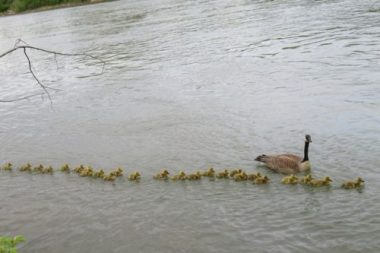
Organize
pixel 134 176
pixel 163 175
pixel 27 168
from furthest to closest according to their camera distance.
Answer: pixel 27 168, pixel 134 176, pixel 163 175

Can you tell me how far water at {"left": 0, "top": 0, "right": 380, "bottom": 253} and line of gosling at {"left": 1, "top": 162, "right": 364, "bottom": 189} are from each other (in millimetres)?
193

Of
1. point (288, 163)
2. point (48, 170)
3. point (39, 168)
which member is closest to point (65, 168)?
point (48, 170)

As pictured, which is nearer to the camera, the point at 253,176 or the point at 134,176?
the point at 253,176

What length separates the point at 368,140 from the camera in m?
12.9

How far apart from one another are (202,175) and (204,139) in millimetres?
2781

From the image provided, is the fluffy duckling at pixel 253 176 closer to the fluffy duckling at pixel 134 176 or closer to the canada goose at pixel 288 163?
the canada goose at pixel 288 163

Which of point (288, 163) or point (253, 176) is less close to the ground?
point (288, 163)

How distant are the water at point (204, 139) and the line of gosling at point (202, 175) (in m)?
0.19

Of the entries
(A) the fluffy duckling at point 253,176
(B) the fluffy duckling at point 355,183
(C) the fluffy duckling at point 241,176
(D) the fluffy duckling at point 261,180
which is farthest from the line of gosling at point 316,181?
(C) the fluffy duckling at point 241,176

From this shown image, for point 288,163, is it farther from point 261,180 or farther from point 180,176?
point 180,176

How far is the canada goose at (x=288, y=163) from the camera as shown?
11583 millimetres

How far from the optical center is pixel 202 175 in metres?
12.1

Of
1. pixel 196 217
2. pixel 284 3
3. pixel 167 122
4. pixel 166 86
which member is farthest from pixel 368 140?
pixel 284 3

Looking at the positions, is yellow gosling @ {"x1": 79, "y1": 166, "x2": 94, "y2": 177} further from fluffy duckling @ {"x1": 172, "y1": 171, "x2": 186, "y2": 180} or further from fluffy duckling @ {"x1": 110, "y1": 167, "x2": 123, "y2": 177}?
fluffy duckling @ {"x1": 172, "y1": 171, "x2": 186, "y2": 180}
